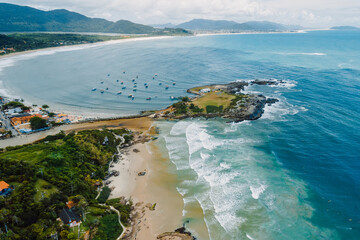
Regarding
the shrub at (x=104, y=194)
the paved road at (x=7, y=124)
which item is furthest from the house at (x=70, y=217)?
the paved road at (x=7, y=124)

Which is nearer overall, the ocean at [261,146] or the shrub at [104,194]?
the ocean at [261,146]

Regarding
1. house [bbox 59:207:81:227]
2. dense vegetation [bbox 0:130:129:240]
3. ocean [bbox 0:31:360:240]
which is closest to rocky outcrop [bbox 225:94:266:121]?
ocean [bbox 0:31:360:240]

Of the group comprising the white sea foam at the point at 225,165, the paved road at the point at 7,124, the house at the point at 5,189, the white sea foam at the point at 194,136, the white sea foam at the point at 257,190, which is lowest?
the white sea foam at the point at 257,190

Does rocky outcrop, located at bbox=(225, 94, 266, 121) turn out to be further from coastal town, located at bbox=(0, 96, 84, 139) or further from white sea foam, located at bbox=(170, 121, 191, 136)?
coastal town, located at bbox=(0, 96, 84, 139)

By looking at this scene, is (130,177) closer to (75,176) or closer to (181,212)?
(75,176)

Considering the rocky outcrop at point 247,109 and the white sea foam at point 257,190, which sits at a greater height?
the rocky outcrop at point 247,109

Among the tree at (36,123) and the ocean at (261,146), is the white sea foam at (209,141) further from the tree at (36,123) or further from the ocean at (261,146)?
the tree at (36,123)

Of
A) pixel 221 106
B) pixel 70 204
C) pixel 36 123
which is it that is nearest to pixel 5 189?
pixel 70 204

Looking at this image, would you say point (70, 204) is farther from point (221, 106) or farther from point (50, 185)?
point (221, 106)

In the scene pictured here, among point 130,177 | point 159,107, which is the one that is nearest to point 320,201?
point 130,177
